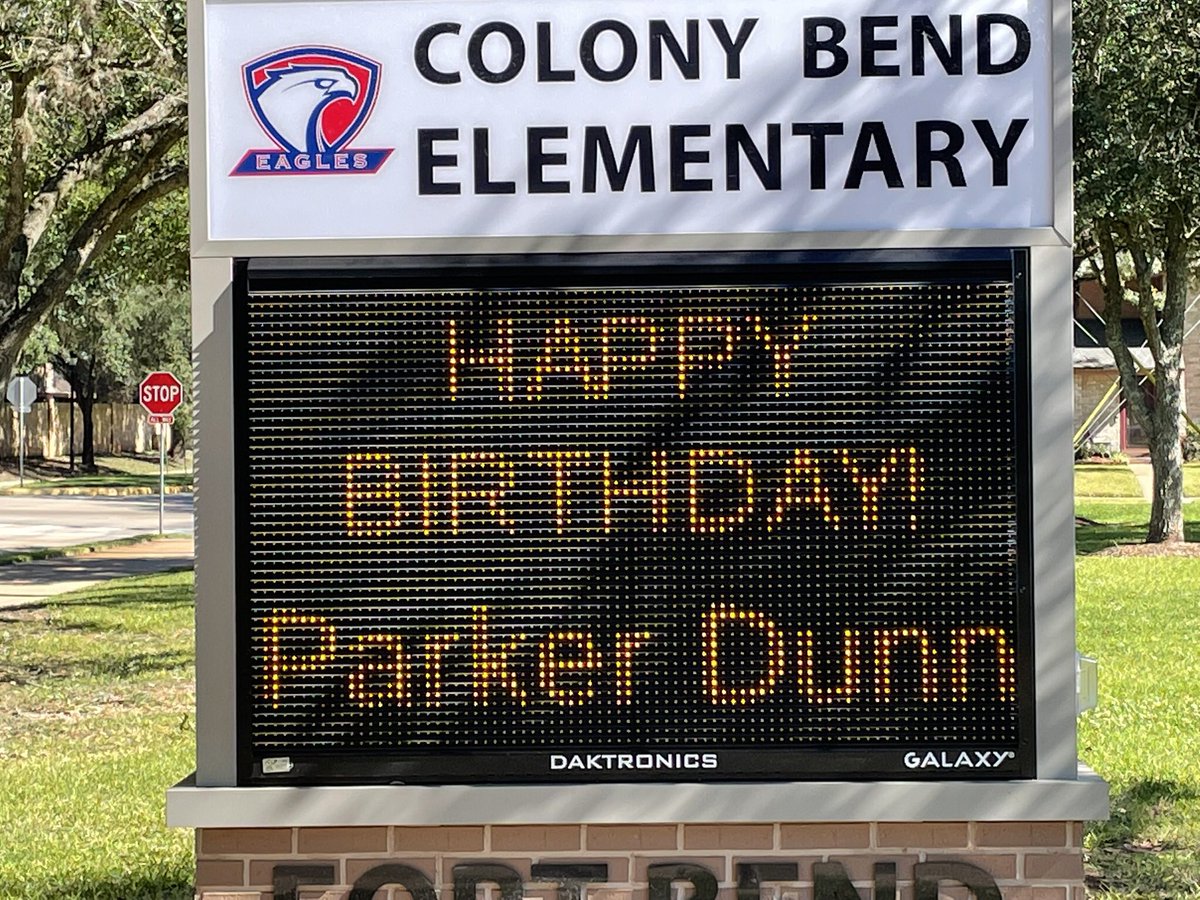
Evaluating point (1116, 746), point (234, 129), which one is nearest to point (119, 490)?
point (1116, 746)

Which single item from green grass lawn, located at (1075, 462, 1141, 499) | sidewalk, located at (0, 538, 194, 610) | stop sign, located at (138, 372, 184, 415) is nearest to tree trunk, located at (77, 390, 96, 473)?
sidewalk, located at (0, 538, 194, 610)

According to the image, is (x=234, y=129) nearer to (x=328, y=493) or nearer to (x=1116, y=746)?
(x=328, y=493)

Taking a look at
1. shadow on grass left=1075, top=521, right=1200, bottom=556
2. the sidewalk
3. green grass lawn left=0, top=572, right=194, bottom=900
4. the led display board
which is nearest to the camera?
the led display board

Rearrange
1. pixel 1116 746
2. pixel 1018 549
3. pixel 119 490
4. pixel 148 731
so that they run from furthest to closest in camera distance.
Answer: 1. pixel 119 490
2. pixel 148 731
3. pixel 1116 746
4. pixel 1018 549

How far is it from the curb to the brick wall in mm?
40197

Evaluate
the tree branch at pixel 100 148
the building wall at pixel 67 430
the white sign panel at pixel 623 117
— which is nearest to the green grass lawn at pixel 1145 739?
the white sign panel at pixel 623 117

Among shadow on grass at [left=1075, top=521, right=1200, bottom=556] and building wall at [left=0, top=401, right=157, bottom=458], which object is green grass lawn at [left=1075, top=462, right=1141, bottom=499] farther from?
building wall at [left=0, top=401, right=157, bottom=458]

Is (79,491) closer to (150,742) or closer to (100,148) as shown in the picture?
(100,148)

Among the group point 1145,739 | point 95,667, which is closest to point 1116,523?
point 95,667

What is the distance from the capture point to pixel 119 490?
45062mm

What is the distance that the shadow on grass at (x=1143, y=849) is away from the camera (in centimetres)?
648

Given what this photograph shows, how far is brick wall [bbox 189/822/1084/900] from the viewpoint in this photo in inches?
170

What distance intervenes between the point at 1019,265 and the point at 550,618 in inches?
60.8

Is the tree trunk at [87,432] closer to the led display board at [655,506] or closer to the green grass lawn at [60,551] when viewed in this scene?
the green grass lawn at [60,551]
